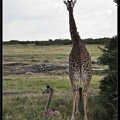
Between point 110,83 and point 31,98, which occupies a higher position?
point 110,83

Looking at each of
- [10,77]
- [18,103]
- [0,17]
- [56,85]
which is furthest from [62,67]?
[0,17]

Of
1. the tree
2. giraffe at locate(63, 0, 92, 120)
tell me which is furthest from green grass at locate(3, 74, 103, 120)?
giraffe at locate(63, 0, 92, 120)

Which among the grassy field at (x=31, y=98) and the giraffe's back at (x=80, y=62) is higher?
the giraffe's back at (x=80, y=62)

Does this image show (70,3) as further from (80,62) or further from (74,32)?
(80,62)

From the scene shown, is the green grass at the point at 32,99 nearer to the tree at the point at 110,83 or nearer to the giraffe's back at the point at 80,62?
the tree at the point at 110,83

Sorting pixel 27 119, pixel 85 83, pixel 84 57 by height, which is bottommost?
pixel 27 119

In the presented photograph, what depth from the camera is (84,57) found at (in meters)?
4.68

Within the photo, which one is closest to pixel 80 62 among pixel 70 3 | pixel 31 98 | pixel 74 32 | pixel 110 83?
pixel 74 32

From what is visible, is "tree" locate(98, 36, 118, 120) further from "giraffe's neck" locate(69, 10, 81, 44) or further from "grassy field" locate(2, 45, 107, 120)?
"giraffe's neck" locate(69, 10, 81, 44)

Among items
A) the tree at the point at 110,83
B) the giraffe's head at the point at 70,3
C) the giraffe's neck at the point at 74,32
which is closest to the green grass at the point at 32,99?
the tree at the point at 110,83

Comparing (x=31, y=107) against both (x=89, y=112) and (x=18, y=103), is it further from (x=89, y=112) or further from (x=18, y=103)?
(x=89, y=112)

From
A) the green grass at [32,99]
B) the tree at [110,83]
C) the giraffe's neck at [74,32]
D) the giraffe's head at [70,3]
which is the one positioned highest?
the giraffe's head at [70,3]

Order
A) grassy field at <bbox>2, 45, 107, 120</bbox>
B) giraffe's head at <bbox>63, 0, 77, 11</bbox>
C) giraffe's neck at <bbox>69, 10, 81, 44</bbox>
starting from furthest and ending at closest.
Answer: grassy field at <bbox>2, 45, 107, 120</bbox>
giraffe's neck at <bbox>69, 10, 81, 44</bbox>
giraffe's head at <bbox>63, 0, 77, 11</bbox>

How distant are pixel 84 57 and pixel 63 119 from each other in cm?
114
